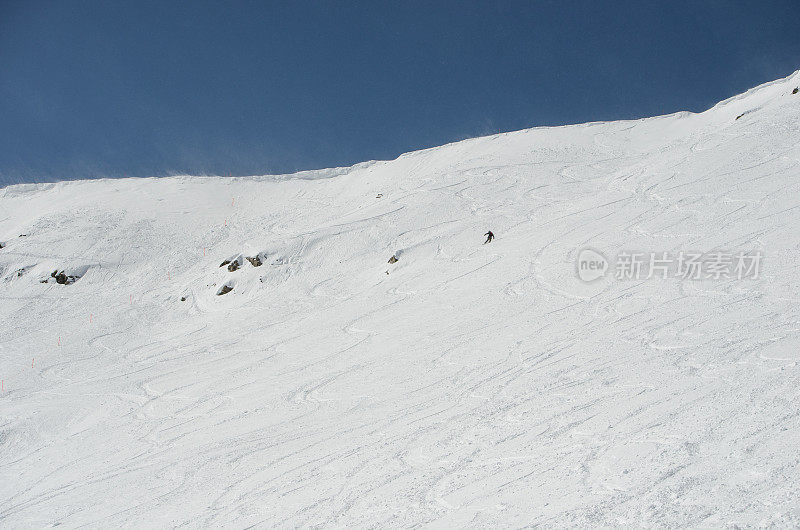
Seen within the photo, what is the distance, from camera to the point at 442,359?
1250 cm

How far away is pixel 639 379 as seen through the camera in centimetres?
892

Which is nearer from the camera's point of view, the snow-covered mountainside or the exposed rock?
the snow-covered mountainside

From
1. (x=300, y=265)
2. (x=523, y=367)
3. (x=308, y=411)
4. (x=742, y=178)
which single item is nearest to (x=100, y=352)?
(x=300, y=265)

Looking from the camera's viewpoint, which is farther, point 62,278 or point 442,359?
point 62,278

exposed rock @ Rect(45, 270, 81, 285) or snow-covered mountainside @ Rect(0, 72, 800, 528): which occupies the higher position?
exposed rock @ Rect(45, 270, 81, 285)

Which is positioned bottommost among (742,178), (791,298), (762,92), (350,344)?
(791,298)

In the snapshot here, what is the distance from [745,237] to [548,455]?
11346 millimetres

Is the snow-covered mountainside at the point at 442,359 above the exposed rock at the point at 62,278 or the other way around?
the other way around

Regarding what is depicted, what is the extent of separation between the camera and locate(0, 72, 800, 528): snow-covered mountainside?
6.69m

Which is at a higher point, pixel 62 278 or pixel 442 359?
pixel 62 278

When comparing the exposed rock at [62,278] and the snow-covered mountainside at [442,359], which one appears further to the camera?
the exposed rock at [62,278]

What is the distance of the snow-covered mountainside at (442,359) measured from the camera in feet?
21.9

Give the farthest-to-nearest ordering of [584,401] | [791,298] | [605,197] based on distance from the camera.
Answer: [605,197] → [791,298] → [584,401]

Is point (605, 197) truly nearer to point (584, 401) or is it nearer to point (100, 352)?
point (584, 401)
